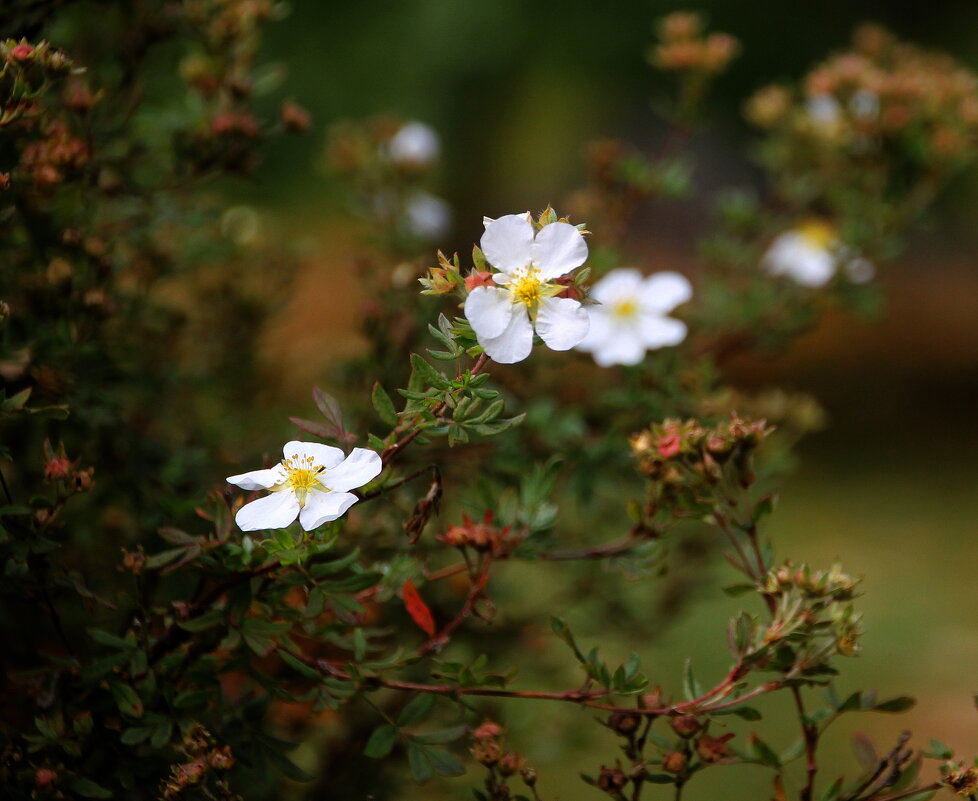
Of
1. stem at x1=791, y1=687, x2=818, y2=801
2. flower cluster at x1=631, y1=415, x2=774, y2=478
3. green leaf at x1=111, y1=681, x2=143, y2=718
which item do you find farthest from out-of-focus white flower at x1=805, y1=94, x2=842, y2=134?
green leaf at x1=111, y1=681, x2=143, y2=718

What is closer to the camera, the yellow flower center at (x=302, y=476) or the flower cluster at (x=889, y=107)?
the yellow flower center at (x=302, y=476)

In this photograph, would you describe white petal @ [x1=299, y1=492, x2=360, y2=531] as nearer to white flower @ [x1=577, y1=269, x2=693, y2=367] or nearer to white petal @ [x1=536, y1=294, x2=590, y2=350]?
white petal @ [x1=536, y1=294, x2=590, y2=350]

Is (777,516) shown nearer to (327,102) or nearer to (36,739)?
(36,739)

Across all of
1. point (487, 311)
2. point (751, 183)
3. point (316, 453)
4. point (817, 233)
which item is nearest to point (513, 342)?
point (487, 311)

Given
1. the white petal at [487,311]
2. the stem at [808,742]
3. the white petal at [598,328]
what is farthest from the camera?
the white petal at [598,328]

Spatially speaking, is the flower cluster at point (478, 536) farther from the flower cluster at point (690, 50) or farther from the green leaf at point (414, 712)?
the flower cluster at point (690, 50)

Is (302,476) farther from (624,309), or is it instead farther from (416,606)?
(624,309)

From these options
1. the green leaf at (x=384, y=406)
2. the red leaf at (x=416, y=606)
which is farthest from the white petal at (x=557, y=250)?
the red leaf at (x=416, y=606)
